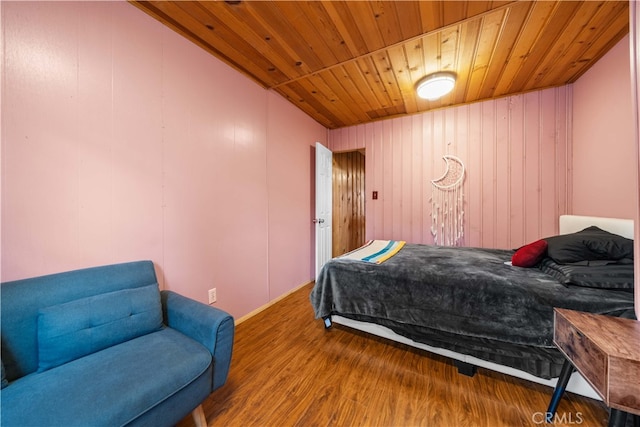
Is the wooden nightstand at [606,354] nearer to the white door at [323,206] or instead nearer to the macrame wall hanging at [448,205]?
the macrame wall hanging at [448,205]

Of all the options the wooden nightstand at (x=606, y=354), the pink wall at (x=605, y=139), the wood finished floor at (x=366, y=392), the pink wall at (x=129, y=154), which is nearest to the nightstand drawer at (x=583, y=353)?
the wooden nightstand at (x=606, y=354)

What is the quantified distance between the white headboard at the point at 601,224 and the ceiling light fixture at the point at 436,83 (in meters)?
1.79

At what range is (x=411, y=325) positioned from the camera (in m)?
1.66

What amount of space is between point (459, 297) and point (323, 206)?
220 cm

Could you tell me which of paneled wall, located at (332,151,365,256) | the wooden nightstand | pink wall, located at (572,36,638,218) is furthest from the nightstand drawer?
paneled wall, located at (332,151,365,256)

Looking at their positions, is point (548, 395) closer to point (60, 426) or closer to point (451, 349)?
point (451, 349)

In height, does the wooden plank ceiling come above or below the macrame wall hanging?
above

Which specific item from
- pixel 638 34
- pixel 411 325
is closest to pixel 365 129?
pixel 638 34

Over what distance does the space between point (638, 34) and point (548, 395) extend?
2017mm

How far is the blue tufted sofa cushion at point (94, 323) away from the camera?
102 cm

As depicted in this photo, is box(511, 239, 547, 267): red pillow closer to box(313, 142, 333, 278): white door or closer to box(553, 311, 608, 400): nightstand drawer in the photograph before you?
box(553, 311, 608, 400): nightstand drawer

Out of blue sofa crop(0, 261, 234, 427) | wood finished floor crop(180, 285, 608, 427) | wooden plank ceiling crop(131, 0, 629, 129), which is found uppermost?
wooden plank ceiling crop(131, 0, 629, 129)

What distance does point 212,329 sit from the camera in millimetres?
1171

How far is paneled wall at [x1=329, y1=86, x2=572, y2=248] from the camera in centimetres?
256
